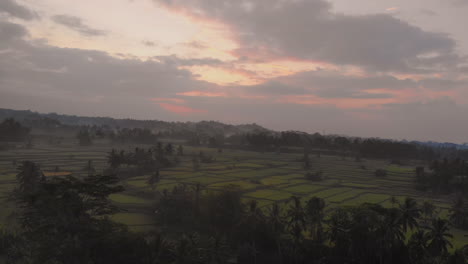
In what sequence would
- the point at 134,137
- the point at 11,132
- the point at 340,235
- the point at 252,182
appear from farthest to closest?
the point at 134,137
the point at 11,132
the point at 252,182
the point at 340,235

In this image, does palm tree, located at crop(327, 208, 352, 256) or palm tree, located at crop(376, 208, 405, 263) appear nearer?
palm tree, located at crop(376, 208, 405, 263)

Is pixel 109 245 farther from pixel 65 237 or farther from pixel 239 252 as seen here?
pixel 239 252

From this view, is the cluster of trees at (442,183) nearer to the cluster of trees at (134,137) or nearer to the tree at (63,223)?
the tree at (63,223)

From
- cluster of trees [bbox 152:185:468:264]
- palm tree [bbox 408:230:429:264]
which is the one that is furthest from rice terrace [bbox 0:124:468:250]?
palm tree [bbox 408:230:429:264]

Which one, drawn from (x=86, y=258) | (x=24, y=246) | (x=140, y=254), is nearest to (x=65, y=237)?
(x=86, y=258)

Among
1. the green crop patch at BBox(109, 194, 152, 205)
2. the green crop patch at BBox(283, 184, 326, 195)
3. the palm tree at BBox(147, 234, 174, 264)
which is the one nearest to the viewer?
the palm tree at BBox(147, 234, 174, 264)

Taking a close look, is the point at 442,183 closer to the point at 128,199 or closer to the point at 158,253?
the point at 128,199

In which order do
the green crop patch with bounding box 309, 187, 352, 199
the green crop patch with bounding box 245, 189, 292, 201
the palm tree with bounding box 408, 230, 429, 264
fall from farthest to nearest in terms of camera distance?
the green crop patch with bounding box 309, 187, 352, 199 → the green crop patch with bounding box 245, 189, 292, 201 → the palm tree with bounding box 408, 230, 429, 264

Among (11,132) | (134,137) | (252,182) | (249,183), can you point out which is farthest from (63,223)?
(134,137)

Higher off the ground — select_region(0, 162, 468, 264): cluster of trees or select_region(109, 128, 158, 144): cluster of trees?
select_region(109, 128, 158, 144): cluster of trees

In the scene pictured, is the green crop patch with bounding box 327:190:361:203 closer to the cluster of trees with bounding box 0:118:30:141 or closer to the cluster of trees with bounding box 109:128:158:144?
the cluster of trees with bounding box 109:128:158:144
